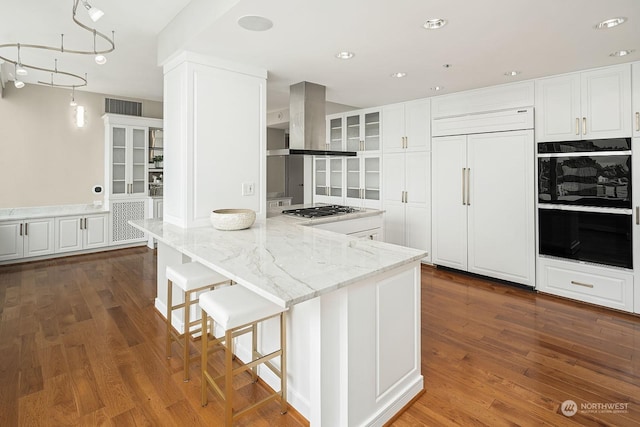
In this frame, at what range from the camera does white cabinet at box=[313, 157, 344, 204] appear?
5.84 metres

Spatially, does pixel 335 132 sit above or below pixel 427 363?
above

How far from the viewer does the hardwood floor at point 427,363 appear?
1.89 meters

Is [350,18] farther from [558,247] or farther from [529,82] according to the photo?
[558,247]

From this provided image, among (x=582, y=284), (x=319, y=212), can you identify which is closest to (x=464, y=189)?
(x=582, y=284)

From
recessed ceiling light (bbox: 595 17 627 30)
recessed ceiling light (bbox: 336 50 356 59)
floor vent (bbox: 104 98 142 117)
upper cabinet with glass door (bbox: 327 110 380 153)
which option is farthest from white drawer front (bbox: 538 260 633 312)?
floor vent (bbox: 104 98 142 117)

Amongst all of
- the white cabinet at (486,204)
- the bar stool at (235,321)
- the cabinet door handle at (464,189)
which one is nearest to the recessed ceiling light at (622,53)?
the white cabinet at (486,204)

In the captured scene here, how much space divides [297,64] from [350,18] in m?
1.00

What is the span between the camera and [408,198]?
4988 mm

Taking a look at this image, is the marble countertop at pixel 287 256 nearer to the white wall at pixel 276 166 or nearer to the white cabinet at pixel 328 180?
the white cabinet at pixel 328 180

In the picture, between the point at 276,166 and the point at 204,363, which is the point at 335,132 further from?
the point at 204,363

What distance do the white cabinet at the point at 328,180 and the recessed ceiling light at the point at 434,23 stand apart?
344 centimetres

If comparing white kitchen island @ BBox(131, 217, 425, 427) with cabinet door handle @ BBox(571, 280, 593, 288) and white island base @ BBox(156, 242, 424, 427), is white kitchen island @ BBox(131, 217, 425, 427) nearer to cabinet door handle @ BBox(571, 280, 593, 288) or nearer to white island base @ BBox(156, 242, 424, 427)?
white island base @ BBox(156, 242, 424, 427)

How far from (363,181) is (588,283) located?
122 inches

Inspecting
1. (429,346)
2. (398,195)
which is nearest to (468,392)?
(429,346)
